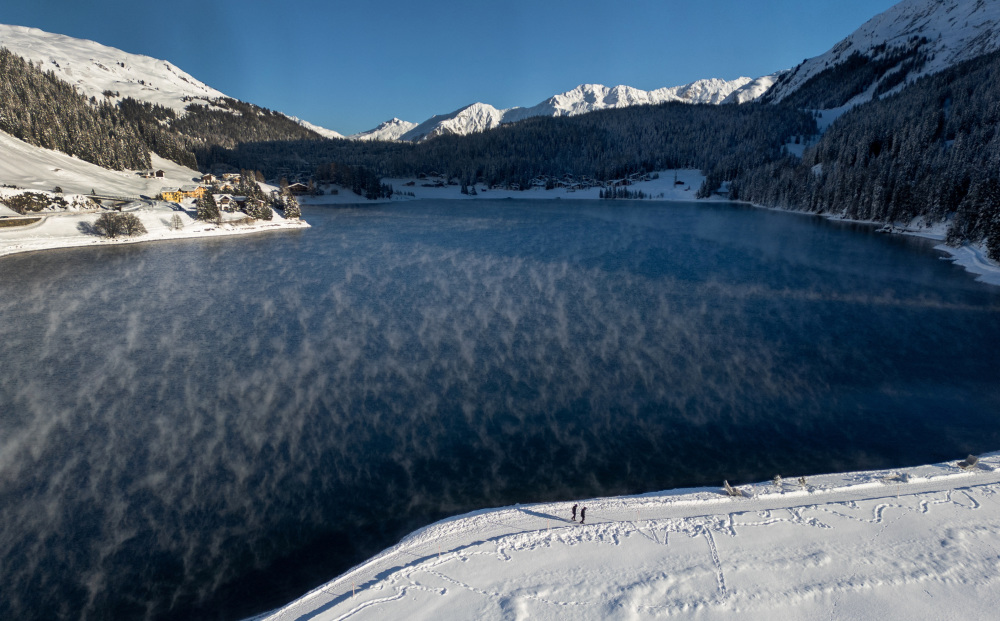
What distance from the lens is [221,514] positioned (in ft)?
51.8

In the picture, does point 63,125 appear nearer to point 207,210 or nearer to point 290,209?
point 207,210

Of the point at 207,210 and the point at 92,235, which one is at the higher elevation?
Result: the point at 207,210

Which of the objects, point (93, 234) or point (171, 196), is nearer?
point (93, 234)

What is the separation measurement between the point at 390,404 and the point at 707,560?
15.7 m

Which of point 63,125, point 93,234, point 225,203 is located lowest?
point 93,234

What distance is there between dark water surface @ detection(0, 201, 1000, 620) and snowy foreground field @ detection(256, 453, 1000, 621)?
171cm

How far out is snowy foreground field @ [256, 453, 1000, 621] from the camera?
1162cm

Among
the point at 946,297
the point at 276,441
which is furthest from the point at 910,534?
the point at 946,297

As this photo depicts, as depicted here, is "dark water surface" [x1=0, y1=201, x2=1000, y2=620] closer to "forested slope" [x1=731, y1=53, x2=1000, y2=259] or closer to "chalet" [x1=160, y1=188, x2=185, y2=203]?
"forested slope" [x1=731, y1=53, x2=1000, y2=259]

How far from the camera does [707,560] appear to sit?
1307cm

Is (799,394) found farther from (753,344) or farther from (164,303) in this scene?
(164,303)

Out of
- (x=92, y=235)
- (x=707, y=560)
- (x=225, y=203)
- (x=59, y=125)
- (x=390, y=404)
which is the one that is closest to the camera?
(x=707, y=560)

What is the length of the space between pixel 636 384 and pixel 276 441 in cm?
1846

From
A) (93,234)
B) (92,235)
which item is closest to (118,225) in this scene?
(92,235)
